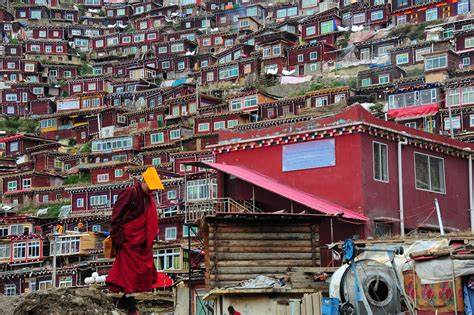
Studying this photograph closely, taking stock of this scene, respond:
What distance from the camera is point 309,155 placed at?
29625 mm

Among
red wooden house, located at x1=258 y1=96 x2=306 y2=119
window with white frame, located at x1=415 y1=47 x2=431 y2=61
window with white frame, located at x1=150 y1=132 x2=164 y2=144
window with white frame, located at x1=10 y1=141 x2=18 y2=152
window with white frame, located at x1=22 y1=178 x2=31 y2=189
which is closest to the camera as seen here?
red wooden house, located at x1=258 y1=96 x2=306 y2=119

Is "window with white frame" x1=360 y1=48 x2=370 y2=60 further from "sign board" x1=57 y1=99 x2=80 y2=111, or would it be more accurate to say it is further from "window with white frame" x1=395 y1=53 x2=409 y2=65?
"sign board" x1=57 y1=99 x2=80 y2=111

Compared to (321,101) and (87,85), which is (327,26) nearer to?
(321,101)

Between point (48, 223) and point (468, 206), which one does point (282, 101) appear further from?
point (468, 206)

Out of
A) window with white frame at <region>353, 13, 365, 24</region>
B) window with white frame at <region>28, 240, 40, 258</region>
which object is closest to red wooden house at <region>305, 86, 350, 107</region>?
window with white frame at <region>353, 13, 365, 24</region>

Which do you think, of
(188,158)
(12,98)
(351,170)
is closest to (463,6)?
(188,158)

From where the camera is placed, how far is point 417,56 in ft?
280

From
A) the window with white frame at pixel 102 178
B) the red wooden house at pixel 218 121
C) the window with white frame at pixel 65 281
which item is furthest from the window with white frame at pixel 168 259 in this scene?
the window with white frame at pixel 102 178

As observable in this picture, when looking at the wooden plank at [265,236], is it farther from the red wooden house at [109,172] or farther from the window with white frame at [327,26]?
the window with white frame at [327,26]

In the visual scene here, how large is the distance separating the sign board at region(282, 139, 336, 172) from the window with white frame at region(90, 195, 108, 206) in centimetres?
4803

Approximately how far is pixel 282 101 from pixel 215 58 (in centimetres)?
2756

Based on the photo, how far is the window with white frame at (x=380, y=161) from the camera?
2912 cm

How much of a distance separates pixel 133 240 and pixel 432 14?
91.4 metres

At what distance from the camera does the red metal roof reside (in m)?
27.4
